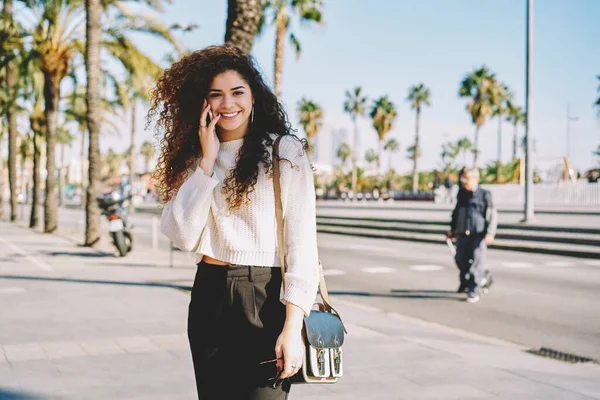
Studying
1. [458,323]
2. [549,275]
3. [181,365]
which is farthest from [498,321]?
[549,275]

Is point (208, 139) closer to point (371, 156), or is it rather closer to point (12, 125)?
point (12, 125)

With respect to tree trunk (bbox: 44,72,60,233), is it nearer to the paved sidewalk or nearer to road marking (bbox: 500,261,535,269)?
the paved sidewalk

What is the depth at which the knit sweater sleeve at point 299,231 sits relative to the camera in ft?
7.37

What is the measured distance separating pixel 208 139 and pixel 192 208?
24 cm

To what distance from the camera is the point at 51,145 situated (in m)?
24.7

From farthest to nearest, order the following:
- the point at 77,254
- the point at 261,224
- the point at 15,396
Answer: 1. the point at 77,254
2. the point at 15,396
3. the point at 261,224

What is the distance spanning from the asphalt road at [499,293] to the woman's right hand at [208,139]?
17.9 ft

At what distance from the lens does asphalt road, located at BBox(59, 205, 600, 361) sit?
800 centimetres

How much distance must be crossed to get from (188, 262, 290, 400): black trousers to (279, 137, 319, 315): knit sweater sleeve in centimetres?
9

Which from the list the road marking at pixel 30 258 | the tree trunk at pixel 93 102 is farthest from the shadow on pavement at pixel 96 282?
the tree trunk at pixel 93 102

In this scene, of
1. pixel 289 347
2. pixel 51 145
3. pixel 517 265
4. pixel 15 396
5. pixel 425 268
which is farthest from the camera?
pixel 51 145

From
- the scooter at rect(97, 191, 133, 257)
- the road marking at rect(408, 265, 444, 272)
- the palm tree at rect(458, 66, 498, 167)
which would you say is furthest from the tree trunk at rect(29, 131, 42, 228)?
the palm tree at rect(458, 66, 498, 167)

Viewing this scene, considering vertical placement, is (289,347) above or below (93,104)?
below

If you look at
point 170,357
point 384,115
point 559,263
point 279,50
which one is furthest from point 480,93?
point 170,357
